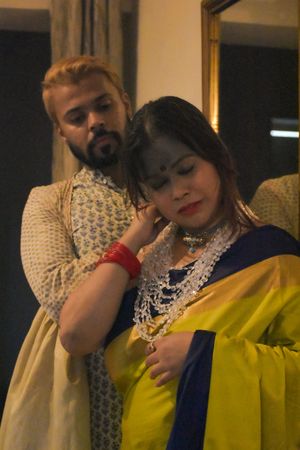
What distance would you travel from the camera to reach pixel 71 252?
139 centimetres

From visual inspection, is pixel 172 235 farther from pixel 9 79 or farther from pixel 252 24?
pixel 9 79

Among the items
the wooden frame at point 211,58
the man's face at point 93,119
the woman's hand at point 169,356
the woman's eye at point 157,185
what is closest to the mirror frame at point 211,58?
the wooden frame at point 211,58

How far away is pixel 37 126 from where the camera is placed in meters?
2.77

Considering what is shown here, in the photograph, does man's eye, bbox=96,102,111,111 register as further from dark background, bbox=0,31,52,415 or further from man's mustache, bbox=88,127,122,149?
dark background, bbox=0,31,52,415

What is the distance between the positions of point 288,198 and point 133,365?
42cm

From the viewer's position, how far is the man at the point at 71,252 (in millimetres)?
1365

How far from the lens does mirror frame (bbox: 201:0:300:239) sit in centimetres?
160

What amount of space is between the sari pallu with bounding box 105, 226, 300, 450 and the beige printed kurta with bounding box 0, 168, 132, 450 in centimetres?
25

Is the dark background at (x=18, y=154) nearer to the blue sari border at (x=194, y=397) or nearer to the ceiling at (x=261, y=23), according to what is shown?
the ceiling at (x=261, y=23)

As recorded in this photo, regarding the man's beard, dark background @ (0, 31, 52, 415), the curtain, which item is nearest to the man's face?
the man's beard

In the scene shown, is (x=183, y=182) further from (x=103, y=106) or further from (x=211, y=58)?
(x=211, y=58)

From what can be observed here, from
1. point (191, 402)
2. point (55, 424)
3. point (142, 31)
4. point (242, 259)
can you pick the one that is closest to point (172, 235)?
point (242, 259)

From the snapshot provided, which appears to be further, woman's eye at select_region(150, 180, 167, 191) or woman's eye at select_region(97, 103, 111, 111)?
Result: woman's eye at select_region(97, 103, 111, 111)

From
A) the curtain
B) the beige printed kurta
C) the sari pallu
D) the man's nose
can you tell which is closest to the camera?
the sari pallu
